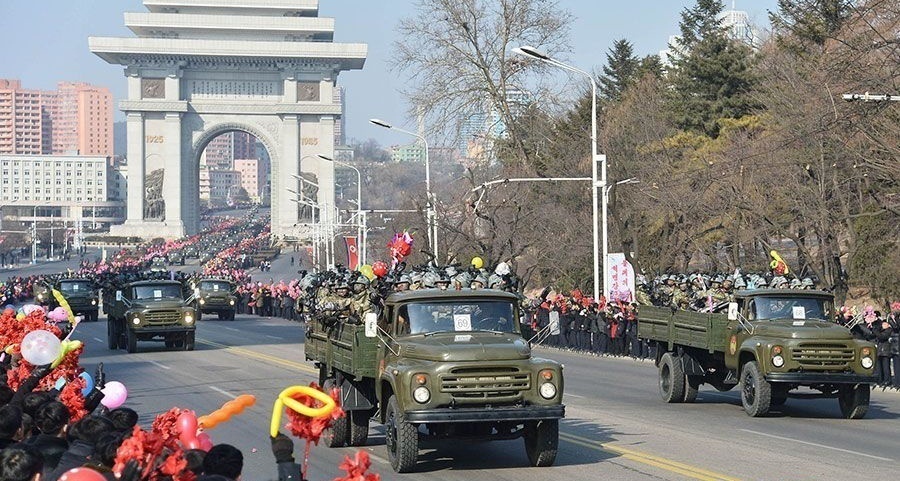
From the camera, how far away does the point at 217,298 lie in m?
63.7

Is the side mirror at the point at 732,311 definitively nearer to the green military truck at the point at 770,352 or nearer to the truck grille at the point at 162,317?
the green military truck at the point at 770,352

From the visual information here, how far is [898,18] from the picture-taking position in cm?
3491

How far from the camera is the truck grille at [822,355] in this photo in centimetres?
1988

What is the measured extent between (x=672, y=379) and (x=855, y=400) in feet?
11.2

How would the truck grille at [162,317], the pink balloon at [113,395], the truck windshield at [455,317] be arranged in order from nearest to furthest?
1. the pink balloon at [113,395]
2. the truck windshield at [455,317]
3. the truck grille at [162,317]

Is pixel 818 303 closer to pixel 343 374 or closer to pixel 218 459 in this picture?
pixel 343 374

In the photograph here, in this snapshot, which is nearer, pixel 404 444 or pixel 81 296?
pixel 404 444

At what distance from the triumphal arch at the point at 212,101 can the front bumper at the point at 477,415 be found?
130 metres

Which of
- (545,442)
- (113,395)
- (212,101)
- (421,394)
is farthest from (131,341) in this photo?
(212,101)

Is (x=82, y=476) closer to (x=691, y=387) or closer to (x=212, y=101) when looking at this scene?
(x=691, y=387)

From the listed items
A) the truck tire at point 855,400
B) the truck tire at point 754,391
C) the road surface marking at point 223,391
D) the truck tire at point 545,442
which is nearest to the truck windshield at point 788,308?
the truck tire at point 754,391

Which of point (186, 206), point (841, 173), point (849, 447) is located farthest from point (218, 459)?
point (186, 206)

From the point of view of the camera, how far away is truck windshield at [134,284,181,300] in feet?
130

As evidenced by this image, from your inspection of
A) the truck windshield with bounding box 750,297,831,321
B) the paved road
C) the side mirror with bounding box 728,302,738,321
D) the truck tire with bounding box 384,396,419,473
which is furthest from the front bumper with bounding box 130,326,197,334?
the truck tire with bounding box 384,396,419,473
